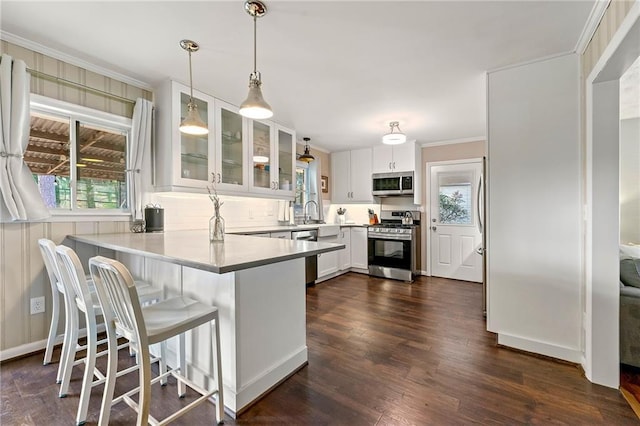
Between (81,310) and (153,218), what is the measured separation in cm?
122

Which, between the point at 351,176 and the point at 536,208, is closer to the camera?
the point at 536,208

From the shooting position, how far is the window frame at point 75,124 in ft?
7.28

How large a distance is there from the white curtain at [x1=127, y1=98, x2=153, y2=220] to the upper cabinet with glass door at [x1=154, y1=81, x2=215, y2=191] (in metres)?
0.10

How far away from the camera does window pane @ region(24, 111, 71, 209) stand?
2.24 meters

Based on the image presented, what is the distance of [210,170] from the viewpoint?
2.89 metres

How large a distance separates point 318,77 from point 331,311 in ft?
7.87

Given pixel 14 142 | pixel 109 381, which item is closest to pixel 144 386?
pixel 109 381

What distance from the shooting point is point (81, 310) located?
1637 millimetres

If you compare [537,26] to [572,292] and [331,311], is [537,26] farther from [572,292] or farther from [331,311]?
[331,311]

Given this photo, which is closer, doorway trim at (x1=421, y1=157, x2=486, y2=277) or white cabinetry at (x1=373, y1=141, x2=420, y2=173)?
white cabinetry at (x1=373, y1=141, x2=420, y2=173)

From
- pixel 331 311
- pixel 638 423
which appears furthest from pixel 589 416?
pixel 331 311

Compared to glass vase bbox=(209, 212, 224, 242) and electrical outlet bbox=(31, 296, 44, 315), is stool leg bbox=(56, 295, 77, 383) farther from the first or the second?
glass vase bbox=(209, 212, 224, 242)

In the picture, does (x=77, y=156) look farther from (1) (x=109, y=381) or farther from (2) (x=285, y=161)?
(2) (x=285, y=161)

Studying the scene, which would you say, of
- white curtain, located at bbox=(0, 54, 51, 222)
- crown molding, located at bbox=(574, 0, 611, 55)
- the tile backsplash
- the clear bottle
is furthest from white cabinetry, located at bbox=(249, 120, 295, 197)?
crown molding, located at bbox=(574, 0, 611, 55)
